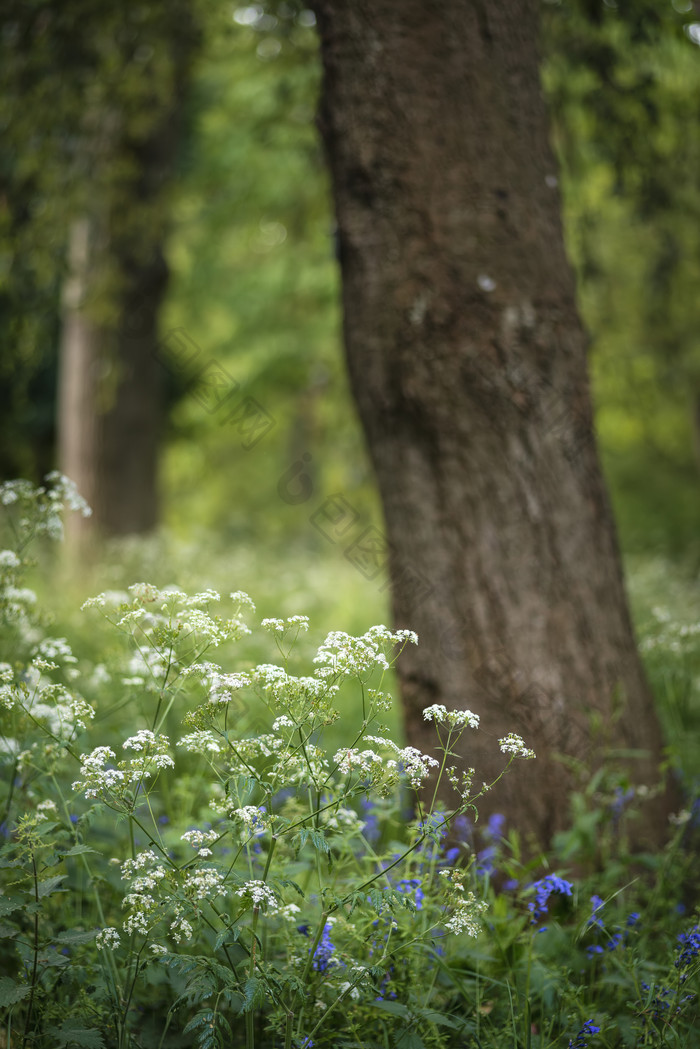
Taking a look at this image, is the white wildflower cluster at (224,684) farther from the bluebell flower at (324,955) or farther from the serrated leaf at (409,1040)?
the serrated leaf at (409,1040)

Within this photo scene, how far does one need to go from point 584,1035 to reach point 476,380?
186 centimetres

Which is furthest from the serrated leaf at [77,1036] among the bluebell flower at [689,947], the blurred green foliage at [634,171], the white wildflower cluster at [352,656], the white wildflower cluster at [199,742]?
the blurred green foliage at [634,171]

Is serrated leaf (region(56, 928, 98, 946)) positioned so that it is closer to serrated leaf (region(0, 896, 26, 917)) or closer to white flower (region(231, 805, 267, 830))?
serrated leaf (region(0, 896, 26, 917))

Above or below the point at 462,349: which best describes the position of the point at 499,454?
below

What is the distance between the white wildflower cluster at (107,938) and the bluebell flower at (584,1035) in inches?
37.1

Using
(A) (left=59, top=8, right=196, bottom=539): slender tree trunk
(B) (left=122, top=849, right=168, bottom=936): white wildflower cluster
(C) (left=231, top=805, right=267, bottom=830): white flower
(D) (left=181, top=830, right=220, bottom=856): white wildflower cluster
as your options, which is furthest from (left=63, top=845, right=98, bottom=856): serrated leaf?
(A) (left=59, top=8, right=196, bottom=539): slender tree trunk

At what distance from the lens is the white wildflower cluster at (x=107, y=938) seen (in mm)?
1598

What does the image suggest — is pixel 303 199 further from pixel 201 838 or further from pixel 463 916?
pixel 463 916

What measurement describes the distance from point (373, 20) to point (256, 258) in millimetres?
11452

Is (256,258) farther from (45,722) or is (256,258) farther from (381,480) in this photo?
(45,722)

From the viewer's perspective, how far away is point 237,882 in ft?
5.29

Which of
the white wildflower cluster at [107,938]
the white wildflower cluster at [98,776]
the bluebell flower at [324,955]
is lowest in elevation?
the bluebell flower at [324,955]

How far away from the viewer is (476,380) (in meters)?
2.74

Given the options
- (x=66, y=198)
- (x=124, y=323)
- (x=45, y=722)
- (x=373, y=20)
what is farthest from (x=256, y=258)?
(x=45, y=722)
